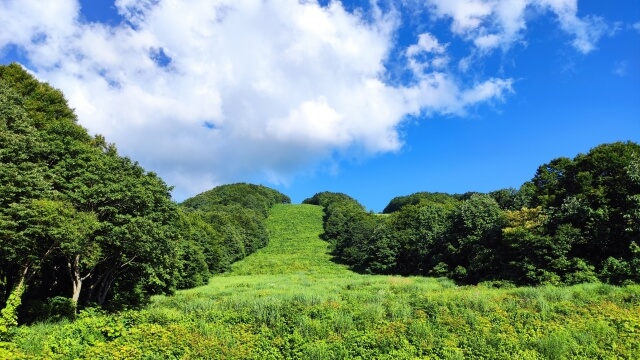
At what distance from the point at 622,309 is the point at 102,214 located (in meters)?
27.9

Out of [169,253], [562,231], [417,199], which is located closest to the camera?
[169,253]

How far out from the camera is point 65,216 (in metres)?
20.0

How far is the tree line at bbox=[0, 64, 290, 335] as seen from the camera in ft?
61.2

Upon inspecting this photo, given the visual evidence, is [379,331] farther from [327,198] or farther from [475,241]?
[327,198]

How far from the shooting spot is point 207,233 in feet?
204

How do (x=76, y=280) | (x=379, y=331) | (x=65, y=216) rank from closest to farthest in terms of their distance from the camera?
(x=379, y=331) < (x=65, y=216) < (x=76, y=280)

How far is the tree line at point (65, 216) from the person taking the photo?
734 inches

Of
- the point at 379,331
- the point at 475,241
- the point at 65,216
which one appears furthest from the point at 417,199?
the point at 65,216

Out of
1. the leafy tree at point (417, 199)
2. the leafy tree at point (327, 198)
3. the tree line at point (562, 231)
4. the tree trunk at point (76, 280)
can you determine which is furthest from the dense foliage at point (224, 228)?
the leafy tree at point (417, 199)

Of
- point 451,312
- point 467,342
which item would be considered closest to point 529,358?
point 467,342

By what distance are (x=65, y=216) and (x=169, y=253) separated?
8.25 metres

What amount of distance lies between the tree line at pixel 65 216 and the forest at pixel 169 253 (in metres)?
0.10

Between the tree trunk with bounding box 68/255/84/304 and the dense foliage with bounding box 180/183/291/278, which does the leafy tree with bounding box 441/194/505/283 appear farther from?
the tree trunk with bounding box 68/255/84/304

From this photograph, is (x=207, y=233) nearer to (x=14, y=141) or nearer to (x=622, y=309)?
(x=14, y=141)
